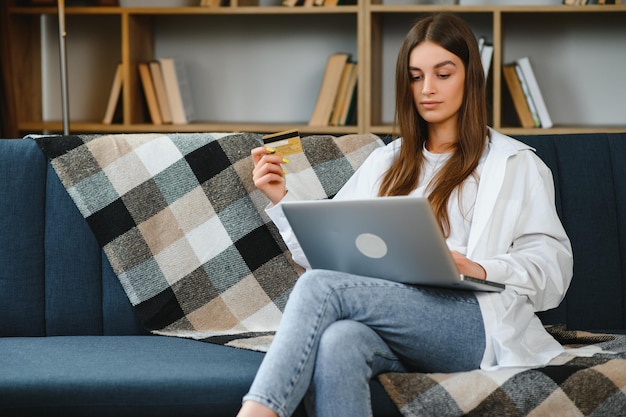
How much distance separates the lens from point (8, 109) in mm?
3451

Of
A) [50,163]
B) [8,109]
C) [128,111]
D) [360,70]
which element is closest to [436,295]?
[50,163]

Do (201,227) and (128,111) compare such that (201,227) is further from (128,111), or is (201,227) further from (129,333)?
(128,111)

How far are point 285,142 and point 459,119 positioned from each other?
1.35ft

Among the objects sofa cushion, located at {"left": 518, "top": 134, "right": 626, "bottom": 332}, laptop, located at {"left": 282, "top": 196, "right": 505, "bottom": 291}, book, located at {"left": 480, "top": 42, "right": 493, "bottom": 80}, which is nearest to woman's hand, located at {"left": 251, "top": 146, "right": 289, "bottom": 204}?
laptop, located at {"left": 282, "top": 196, "right": 505, "bottom": 291}

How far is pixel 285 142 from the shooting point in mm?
1981

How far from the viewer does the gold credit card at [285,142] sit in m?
1.97

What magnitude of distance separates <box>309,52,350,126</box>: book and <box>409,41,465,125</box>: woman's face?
128 centimetres

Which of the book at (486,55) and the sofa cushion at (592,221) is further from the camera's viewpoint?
the book at (486,55)

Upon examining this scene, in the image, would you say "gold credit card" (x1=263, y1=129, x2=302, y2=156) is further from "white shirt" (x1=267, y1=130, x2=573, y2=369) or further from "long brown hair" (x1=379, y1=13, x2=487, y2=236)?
"white shirt" (x1=267, y1=130, x2=573, y2=369)

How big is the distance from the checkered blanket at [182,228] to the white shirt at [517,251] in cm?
50

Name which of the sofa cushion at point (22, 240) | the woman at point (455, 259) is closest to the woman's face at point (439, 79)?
the woman at point (455, 259)

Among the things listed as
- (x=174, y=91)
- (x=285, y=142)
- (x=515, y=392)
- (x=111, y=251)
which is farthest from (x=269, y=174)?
(x=174, y=91)

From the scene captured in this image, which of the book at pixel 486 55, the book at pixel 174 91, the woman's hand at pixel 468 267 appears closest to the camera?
the woman's hand at pixel 468 267

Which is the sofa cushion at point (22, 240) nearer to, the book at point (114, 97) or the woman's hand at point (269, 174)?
the woman's hand at point (269, 174)
